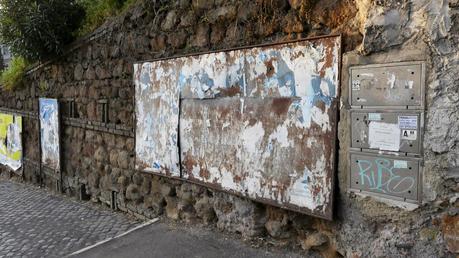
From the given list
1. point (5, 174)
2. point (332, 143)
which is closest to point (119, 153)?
point (332, 143)

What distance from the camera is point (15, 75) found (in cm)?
935

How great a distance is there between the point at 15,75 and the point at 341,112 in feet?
28.3

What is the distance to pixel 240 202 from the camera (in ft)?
13.2

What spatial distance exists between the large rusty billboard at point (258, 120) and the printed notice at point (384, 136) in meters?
0.32

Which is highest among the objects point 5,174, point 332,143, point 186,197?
point 332,143

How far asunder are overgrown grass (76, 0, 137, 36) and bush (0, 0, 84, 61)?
302 mm

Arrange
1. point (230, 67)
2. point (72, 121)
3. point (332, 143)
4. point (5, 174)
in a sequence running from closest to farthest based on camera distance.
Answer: point (332, 143) < point (230, 67) < point (72, 121) < point (5, 174)

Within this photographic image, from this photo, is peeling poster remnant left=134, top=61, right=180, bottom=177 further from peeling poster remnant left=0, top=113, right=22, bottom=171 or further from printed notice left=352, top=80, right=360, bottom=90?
peeling poster remnant left=0, top=113, right=22, bottom=171

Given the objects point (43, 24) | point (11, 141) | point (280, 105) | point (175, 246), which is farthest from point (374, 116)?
point (11, 141)

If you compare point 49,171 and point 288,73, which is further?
point 49,171

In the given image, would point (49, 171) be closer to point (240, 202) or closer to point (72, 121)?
point (72, 121)

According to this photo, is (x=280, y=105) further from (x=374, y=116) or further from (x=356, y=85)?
(x=374, y=116)

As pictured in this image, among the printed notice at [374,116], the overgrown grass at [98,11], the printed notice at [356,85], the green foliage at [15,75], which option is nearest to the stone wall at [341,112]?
the printed notice at [356,85]

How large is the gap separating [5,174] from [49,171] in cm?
315
